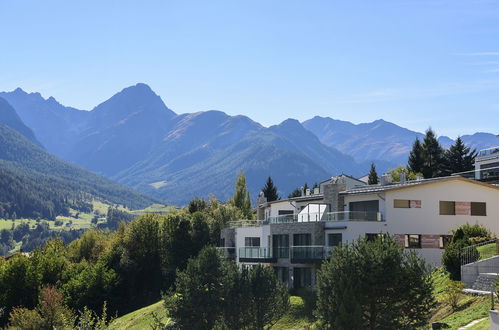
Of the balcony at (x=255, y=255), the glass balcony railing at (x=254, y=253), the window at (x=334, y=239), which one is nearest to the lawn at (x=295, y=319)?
the window at (x=334, y=239)

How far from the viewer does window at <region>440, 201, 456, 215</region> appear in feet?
184

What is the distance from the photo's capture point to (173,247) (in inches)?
Answer: 3287

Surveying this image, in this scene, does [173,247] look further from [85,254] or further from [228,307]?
[228,307]

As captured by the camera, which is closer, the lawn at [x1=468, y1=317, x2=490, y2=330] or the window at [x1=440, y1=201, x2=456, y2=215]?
the lawn at [x1=468, y1=317, x2=490, y2=330]

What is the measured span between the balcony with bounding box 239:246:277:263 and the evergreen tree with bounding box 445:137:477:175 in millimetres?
36446

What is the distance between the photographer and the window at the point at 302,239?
56.9 meters

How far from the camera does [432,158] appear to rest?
301 ft

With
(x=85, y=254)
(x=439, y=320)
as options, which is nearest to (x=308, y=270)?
(x=439, y=320)

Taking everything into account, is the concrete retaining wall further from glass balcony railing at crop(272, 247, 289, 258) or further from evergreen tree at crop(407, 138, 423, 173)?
evergreen tree at crop(407, 138, 423, 173)

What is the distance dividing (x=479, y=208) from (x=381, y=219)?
9.39 meters

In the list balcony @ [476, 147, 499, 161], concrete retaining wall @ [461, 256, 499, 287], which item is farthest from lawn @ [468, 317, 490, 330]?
balcony @ [476, 147, 499, 161]

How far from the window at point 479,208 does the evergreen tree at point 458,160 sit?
3125cm

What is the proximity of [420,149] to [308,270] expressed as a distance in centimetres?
4214

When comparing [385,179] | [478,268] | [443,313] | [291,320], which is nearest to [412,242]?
[291,320]
